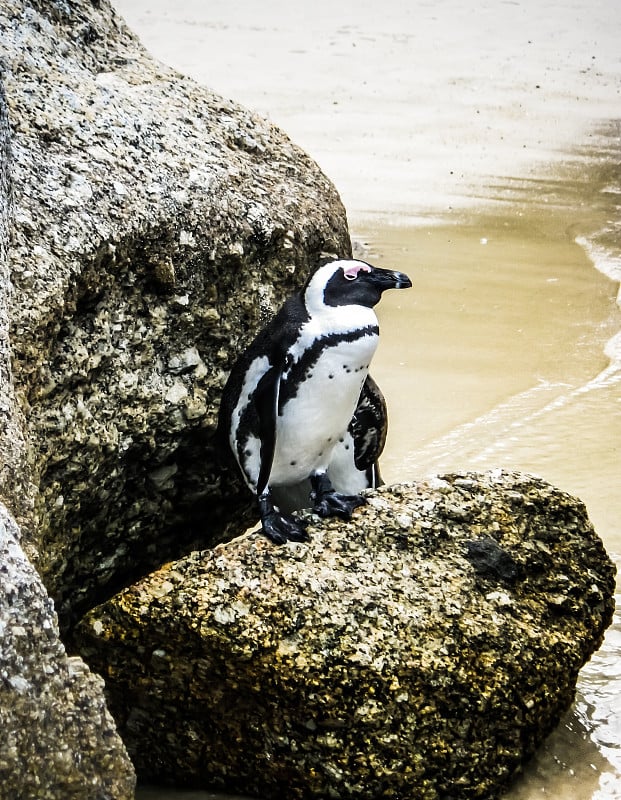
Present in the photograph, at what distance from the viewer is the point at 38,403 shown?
3092 millimetres

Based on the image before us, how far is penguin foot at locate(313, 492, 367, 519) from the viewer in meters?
3.26

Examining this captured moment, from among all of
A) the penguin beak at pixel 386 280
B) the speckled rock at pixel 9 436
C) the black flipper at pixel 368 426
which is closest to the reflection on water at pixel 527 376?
the black flipper at pixel 368 426

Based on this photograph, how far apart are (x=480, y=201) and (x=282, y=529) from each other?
7.20 meters

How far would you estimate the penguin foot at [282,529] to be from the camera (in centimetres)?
314

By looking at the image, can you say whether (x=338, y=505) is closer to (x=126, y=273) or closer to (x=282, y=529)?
(x=282, y=529)

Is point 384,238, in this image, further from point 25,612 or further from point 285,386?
point 25,612

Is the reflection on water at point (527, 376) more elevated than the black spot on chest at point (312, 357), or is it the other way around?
the black spot on chest at point (312, 357)

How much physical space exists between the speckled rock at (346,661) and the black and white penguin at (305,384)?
0.71 feet

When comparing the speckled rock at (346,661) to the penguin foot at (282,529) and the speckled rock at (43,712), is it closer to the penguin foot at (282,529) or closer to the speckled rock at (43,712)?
the penguin foot at (282,529)

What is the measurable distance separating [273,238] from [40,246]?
3.09ft

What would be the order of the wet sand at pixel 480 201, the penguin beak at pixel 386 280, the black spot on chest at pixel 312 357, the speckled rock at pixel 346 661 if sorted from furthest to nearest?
the wet sand at pixel 480 201 < the penguin beak at pixel 386 280 < the black spot on chest at pixel 312 357 < the speckled rock at pixel 346 661

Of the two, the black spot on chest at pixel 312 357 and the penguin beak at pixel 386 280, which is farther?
the penguin beak at pixel 386 280

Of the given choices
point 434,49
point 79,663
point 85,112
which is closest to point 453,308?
point 85,112

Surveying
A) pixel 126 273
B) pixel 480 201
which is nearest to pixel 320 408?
pixel 126 273
